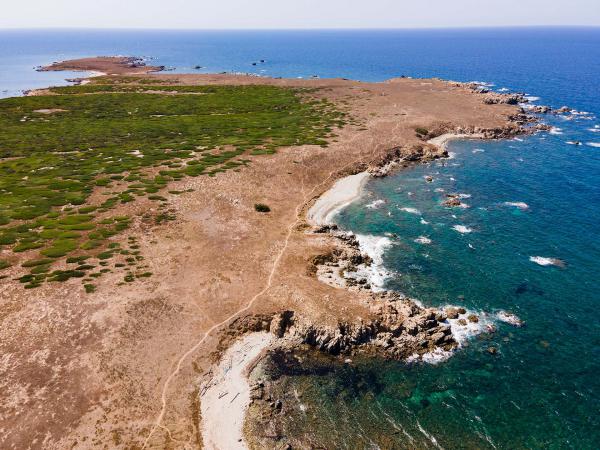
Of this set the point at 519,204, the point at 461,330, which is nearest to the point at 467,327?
the point at 461,330

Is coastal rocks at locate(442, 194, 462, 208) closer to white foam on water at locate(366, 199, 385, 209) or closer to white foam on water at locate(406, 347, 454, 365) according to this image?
white foam on water at locate(366, 199, 385, 209)

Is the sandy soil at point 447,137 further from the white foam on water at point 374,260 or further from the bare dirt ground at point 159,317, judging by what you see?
the white foam on water at point 374,260

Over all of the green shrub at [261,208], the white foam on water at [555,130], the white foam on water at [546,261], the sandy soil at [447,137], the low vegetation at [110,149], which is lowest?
the white foam on water at [555,130]

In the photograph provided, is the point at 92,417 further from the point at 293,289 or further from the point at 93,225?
the point at 93,225

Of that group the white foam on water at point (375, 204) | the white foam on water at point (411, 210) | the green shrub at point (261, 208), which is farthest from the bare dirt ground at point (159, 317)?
the white foam on water at point (411, 210)

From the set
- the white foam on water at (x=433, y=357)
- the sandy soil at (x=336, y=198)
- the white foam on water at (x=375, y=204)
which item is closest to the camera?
the white foam on water at (x=433, y=357)

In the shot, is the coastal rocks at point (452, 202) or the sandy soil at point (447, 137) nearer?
the coastal rocks at point (452, 202)
